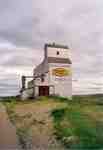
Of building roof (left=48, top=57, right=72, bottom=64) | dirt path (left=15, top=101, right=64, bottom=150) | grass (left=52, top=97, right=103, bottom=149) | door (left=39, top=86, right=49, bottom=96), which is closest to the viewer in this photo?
dirt path (left=15, top=101, right=64, bottom=150)

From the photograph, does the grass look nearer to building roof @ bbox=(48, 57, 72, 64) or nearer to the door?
the door

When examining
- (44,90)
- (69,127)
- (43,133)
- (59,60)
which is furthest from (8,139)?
(59,60)

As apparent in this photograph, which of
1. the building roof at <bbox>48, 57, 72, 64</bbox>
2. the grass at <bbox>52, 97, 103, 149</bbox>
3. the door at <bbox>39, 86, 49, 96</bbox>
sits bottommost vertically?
the door at <bbox>39, 86, 49, 96</bbox>

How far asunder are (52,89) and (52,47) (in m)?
2.79

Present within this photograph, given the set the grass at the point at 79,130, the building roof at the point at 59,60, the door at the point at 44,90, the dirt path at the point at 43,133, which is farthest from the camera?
the building roof at the point at 59,60

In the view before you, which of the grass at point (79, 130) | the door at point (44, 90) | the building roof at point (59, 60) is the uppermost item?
the building roof at point (59, 60)

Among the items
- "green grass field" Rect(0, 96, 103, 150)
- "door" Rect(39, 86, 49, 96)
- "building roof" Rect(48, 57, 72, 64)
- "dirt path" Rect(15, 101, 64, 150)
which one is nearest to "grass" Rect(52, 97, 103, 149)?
"green grass field" Rect(0, 96, 103, 150)

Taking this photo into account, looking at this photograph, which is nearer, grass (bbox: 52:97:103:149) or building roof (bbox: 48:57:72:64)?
grass (bbox: 52:97:103:149)

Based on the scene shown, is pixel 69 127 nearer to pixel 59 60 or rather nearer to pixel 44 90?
pixel 44 90

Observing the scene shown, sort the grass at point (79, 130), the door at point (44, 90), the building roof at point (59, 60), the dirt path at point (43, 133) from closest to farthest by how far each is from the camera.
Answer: the dirt path at point (43, 133)
the grass at point (79, 130)
the door at point (44, 90)
the building roof at point (59, 60)

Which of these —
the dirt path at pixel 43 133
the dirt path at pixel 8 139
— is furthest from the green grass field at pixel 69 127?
the dirt path at pixel 8 139

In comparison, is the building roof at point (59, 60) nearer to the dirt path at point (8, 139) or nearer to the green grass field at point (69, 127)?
the green grass field at point (69, 127)

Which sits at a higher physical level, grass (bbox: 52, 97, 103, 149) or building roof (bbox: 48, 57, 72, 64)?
building roof (bbox: 48, 57, 72, 64)

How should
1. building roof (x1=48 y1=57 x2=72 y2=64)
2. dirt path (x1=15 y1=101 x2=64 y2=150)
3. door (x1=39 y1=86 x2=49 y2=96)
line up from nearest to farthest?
dirt path (x1=15 y1=101 x2=64 y2=150), door (x1=39 y1=86 x2=49 y2=96), building roof (x1=48 y1=57 x2=72 y2=64)
